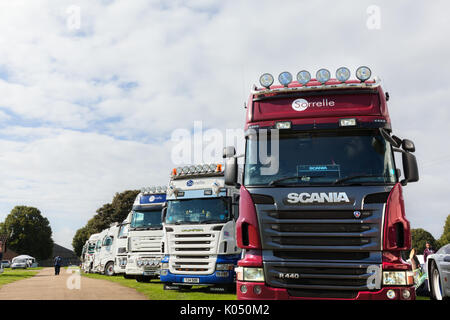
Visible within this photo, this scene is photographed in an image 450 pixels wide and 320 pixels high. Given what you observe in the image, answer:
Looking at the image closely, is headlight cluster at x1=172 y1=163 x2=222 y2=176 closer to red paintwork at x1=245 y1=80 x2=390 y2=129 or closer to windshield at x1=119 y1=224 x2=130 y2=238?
red paintwork at x1=245 y1=80 x2=390 y2=129

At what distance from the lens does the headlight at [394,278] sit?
6742 millimetres

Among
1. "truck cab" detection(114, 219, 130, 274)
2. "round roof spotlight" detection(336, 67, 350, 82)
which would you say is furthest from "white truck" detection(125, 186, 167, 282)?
"round roof spotlight" detection(336, 67, 350, 82)

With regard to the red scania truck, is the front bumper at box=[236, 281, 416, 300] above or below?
below

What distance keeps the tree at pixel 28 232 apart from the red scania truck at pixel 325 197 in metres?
90.1

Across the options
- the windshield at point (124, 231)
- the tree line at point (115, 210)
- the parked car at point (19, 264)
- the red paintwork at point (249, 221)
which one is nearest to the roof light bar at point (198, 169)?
the red paintwork at point (249, 221)

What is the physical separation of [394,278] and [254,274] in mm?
2150

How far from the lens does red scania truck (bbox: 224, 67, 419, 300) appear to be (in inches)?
271

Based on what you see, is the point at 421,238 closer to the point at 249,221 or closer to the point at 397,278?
the point at 397,278

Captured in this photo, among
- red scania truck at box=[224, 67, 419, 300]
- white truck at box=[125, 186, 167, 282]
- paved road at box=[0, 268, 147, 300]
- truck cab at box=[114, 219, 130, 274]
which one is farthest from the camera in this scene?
truck cab at box=[114, 219, 130, 274]

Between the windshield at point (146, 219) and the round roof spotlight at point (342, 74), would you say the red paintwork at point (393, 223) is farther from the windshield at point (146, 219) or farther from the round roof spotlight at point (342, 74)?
the windshield at point (146, 219)

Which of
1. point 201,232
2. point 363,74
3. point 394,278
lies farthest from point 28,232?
point 394,278

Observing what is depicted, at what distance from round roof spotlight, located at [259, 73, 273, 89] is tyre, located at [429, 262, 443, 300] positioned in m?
6.60
